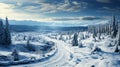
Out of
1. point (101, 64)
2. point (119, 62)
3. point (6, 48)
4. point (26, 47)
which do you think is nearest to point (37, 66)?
point (101, 64)

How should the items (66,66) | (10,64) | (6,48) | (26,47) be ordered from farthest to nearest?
1. (26,47)
2. (6,48)
3. (66,66)
4. (10,64)

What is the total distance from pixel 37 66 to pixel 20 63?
4.77 metres

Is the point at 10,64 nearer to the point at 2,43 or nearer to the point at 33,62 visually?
the point at 33,62

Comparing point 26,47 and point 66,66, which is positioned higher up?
point 66,66

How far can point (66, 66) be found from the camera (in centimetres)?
5503

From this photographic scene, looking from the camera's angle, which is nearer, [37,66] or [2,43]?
[37,66]

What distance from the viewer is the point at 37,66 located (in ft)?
173

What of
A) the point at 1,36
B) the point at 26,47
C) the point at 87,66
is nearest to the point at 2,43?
the point at 1,36

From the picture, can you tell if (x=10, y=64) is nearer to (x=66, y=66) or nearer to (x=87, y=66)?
(x=66, y=66)

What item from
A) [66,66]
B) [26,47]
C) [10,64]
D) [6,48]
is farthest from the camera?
[26,47]

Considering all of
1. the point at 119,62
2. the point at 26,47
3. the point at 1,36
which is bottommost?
the point at 26,47

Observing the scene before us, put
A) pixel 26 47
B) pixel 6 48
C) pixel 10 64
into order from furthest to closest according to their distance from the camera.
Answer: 1. pixel 26 47
2. pixel 6 48
3. pixel 10 64

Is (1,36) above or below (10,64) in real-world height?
below

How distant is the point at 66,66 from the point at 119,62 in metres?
14.6
